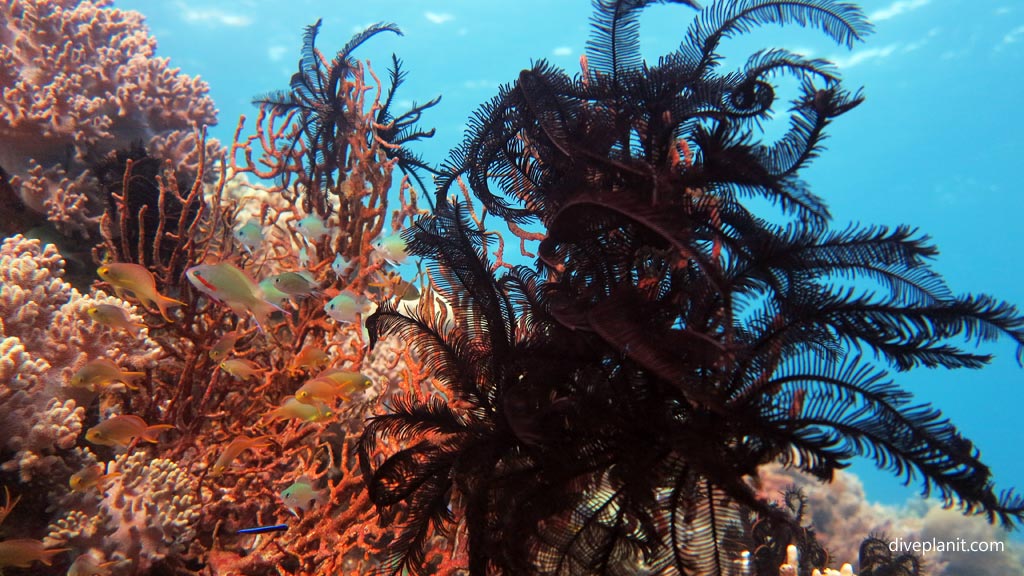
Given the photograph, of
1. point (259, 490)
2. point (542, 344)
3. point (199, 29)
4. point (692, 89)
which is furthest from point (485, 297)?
point (199, 29)

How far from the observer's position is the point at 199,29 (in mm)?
51031

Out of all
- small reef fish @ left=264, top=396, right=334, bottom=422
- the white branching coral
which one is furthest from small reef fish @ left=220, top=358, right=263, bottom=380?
the white branching coral

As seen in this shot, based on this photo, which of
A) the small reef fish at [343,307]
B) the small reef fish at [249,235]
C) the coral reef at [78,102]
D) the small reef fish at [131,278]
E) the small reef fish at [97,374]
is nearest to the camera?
the small reef fish at [131,278]

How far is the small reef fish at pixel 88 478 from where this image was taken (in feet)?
11.6

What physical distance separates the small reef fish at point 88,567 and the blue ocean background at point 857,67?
3507cm

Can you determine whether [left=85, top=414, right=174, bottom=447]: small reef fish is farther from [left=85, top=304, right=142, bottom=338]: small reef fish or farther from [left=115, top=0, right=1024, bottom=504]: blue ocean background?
[left=115, top=0, right=1024, bottom=504]: blue ocean background

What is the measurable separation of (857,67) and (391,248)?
5534 cm

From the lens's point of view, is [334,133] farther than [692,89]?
Yes

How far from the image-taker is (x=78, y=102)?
6.66 m

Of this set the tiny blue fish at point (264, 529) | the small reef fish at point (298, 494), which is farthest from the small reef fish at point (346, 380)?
the tiny blue fish at point (264, 529)

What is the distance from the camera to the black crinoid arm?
2.09 m

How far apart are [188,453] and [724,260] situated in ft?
15.7

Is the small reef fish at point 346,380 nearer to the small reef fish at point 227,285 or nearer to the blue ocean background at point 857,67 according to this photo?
the small reef fish at point 227,285

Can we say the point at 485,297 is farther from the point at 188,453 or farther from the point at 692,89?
the point at 188,453
